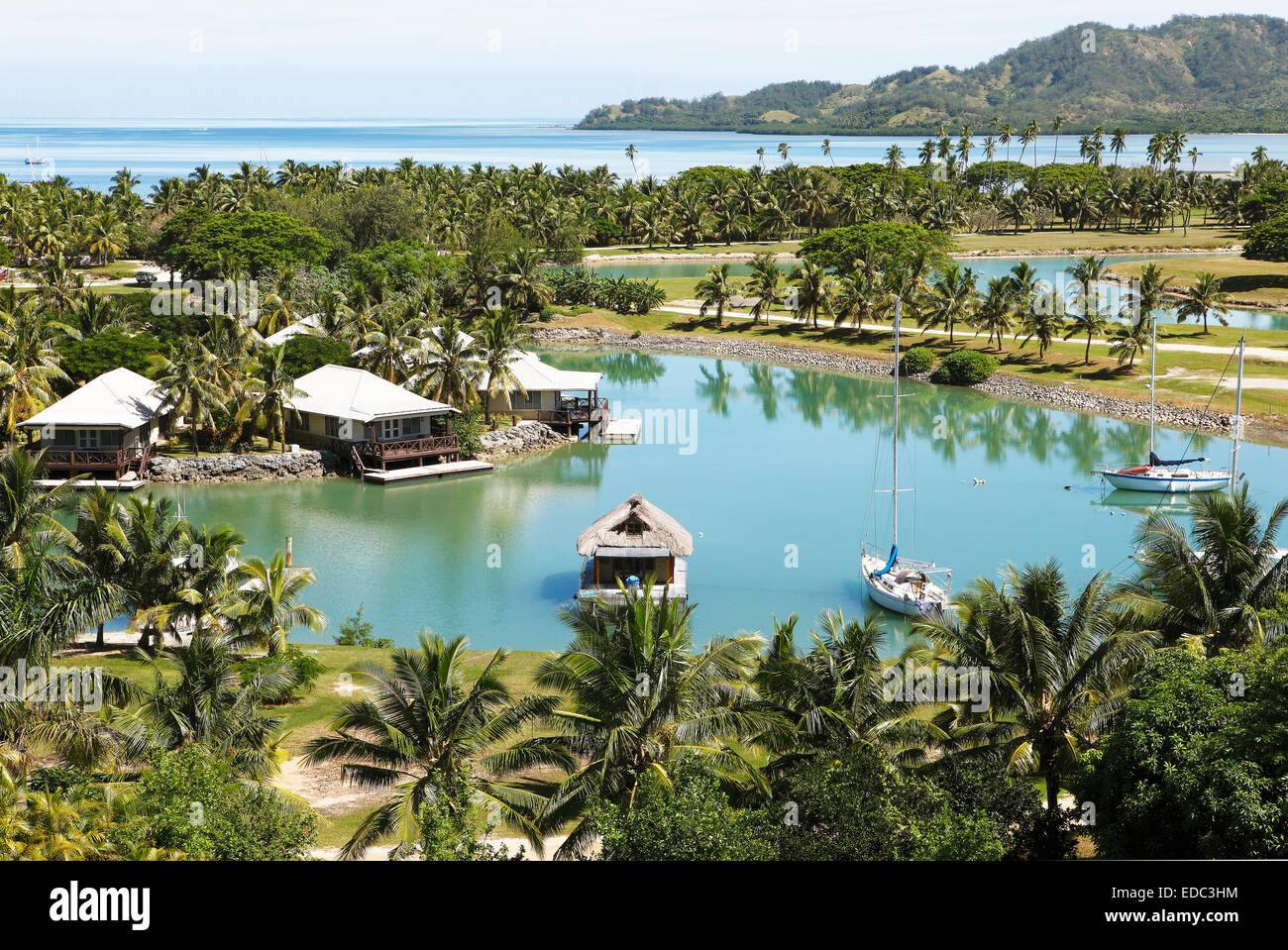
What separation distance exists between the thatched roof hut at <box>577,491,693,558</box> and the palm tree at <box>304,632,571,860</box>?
14.9 metres

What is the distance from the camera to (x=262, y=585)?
2705 cm

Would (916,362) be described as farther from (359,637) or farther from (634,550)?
(359,637)

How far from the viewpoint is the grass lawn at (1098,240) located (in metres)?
121

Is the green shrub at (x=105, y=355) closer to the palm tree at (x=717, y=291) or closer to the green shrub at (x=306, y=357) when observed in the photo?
the green shrub at (x=306, y=357)

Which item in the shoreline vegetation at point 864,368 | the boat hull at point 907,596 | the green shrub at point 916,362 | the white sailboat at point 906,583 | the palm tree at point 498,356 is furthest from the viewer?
the green shrub at point 916,362

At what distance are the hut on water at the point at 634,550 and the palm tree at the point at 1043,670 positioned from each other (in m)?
12.8

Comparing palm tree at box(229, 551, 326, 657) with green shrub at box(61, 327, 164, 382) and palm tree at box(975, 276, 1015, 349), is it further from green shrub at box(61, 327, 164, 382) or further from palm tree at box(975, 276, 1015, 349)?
palm tree at box(975, 276, 1015, 349)

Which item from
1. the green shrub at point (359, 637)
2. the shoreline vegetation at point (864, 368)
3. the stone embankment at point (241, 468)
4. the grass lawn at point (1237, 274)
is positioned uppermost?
the grass lawn at point (1237, 274)

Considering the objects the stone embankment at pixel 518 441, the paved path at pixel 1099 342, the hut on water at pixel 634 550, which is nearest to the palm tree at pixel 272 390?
the stone embankment at pixel 518 441

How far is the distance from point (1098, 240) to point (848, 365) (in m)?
68.4

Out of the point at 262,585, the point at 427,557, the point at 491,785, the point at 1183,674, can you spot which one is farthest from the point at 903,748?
the point at 427,557

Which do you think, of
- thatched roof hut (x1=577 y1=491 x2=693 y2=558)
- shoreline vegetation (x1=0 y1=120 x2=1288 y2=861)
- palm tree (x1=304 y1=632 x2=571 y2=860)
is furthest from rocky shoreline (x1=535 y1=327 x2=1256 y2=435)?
palm tree (x1=304 y1=632 x2=571 y2=860)
